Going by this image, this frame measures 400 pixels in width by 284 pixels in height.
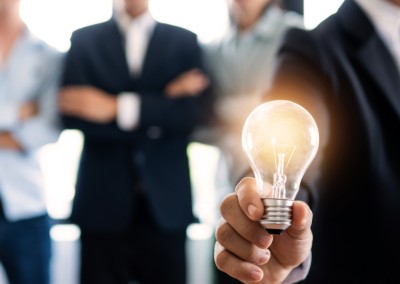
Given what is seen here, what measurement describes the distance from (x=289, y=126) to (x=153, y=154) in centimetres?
125

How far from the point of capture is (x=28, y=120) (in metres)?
2.00

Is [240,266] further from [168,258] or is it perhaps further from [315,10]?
[315,10]

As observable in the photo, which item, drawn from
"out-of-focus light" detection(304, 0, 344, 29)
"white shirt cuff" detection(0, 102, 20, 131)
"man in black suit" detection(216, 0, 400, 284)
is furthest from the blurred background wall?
"man in black suit" detection(216, 0, 400, 284)

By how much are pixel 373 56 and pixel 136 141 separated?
1.10 metres

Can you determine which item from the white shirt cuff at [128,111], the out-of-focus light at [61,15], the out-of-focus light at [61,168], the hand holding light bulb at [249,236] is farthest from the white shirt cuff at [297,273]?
the out-of-focus light at [61,15]

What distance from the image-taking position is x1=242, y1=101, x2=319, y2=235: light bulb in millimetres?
671

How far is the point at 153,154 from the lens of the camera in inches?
73.9

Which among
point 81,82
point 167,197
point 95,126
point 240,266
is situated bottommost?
point 240,266

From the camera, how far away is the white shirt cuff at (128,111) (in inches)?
72.1

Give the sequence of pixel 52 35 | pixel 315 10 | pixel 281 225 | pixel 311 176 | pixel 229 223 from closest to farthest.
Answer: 1. pixel 281 225
2. pixel 229 223
3. pixel 311 176
4. pixel 315 10
5. pixel 52 35

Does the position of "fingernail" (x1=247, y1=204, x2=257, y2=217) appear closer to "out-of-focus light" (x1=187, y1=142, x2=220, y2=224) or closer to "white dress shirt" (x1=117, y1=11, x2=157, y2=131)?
"white dress shirt" (x1=117, y1=11, x2=157, y2=131)

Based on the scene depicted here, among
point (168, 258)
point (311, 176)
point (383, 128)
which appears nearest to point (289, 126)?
point (311, 176)

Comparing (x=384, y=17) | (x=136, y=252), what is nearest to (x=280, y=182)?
(x=384, y=17)

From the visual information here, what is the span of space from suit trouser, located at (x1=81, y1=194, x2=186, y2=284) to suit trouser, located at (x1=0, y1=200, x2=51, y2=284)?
1.26ft
